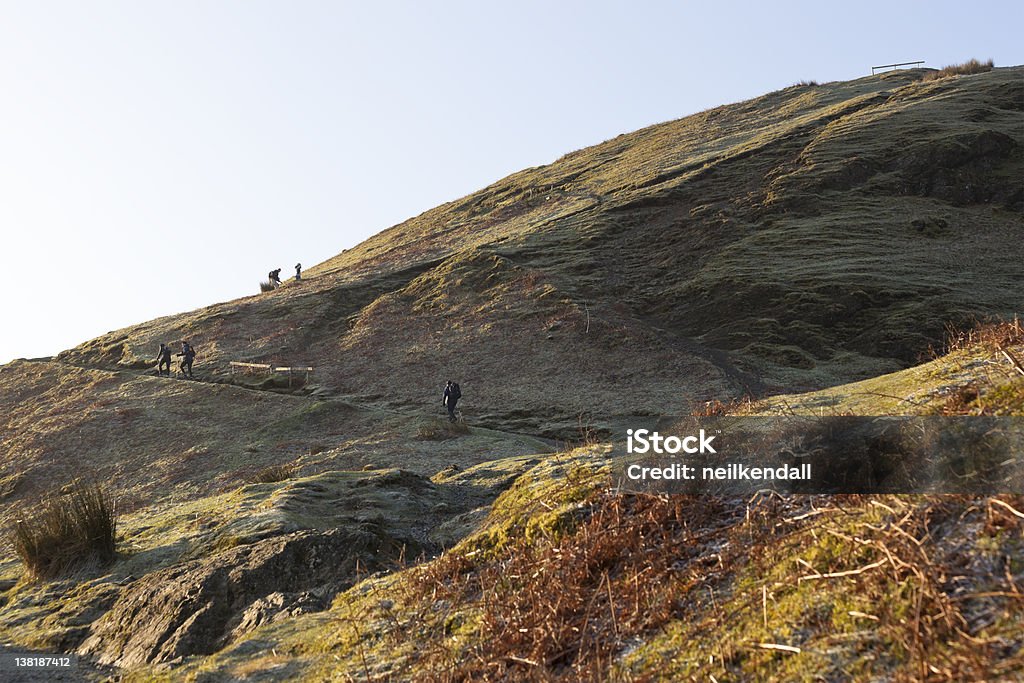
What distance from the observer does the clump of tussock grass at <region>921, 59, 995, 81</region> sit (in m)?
64.4

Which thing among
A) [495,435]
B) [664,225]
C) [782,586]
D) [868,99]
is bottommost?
[495,435]

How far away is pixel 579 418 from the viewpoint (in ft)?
91.1

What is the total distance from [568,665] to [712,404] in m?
4.36

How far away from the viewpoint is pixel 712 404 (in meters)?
9.55

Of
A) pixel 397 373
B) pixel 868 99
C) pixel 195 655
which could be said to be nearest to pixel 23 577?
pixel 195 655

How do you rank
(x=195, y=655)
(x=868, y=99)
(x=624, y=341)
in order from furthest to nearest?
(x=868, y=99)
(x=624, y=341)
(x=195, y=655)

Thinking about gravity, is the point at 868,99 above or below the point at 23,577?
above

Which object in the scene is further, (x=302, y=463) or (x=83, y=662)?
(x=302, y=463)

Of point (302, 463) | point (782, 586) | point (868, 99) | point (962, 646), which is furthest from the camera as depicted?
point (868, 99)

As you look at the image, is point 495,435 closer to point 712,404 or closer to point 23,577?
point 23,577
